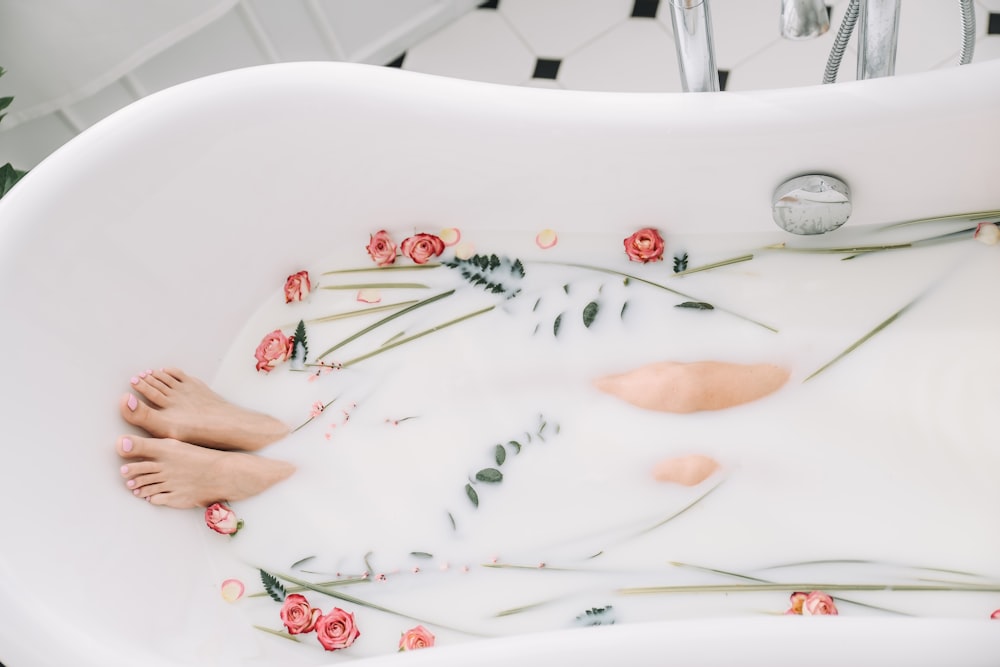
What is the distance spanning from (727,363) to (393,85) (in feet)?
2.18

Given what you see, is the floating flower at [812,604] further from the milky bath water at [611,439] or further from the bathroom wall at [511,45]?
the bathroom wall at [511,45]

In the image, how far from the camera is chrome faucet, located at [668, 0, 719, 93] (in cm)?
102

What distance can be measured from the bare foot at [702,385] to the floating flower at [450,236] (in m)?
0.39

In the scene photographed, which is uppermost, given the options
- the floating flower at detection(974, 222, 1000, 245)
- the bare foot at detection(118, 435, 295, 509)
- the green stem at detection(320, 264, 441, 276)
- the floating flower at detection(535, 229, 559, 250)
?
the floating flower at detection(974, 222, 1000, 245)

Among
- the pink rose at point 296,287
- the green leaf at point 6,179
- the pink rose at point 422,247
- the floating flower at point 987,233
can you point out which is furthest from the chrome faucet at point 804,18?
the green leaf at point 6,179

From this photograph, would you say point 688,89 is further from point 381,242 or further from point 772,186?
point 381,242

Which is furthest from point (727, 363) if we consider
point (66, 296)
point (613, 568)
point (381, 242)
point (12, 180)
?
point (12, 180)

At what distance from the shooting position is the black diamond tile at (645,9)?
189cm

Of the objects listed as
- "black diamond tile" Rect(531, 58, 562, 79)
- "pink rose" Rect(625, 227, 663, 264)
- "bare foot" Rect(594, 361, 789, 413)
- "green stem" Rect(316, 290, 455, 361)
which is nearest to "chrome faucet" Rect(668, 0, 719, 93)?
"pink rose" Rect(625, 227, 663, 264)

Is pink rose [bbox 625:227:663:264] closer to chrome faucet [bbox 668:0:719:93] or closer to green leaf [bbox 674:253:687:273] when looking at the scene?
green leaf [bbox 674:253:687:273]

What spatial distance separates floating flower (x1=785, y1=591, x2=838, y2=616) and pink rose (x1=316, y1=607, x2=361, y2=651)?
0.61 meters

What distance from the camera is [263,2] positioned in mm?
1660

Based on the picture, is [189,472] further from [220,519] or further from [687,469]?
[687,469]

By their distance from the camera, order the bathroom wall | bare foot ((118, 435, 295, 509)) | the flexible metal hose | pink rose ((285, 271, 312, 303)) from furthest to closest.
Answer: the bathroom wall < pink rose ((285, 271, 312, 303)) < bare foot ((118, 435, 295, 509)) < the flexible metal hose
